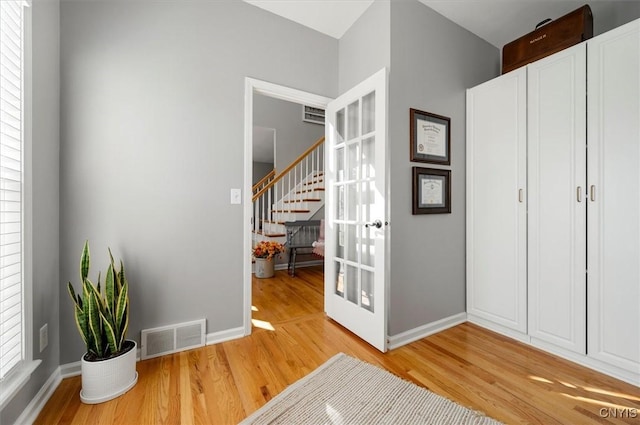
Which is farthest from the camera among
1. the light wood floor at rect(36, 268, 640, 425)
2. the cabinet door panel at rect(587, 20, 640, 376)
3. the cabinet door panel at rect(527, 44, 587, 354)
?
the cabinet door panel at rect(527, 44, 587, 354)

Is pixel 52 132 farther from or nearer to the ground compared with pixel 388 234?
farther from the ground

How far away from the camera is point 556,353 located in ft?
6.27

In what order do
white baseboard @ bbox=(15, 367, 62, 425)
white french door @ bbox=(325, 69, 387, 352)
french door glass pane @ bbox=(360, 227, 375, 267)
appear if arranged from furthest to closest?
french door glass pane @ bbox=(360, 227, 375, 267), white french door @ bbox=(325, 69, 387, 352), white baseboard @ bbox=(15, 367, 62, 425)

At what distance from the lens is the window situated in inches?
44.5

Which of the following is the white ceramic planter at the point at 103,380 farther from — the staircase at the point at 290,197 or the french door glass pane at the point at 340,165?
the staircase at the point at 290,197

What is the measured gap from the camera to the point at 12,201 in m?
1.21

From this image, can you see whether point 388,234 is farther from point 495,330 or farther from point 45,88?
point 45,88

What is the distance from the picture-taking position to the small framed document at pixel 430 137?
2.12m

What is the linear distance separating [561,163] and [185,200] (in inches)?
105

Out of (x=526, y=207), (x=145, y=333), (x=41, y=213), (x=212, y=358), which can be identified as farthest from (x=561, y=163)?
(x=41, y=213)

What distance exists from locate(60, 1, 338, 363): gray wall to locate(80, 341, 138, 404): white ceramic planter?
369mm

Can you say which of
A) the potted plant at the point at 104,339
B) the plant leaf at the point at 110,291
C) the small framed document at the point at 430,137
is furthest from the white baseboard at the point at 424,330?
the plant leaf at the point at 110,291

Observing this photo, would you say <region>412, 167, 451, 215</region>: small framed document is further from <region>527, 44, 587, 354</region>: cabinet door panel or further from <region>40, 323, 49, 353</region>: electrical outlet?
<region>40, 323, 49, 353</region>: electrical outlet

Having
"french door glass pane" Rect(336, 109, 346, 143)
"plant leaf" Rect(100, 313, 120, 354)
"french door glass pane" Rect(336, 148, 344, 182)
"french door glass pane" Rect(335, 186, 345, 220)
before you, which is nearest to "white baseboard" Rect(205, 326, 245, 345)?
"plant leaf" Rect(100, 313, 120, 354)
